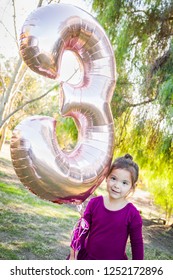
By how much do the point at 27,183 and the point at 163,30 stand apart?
2.91 m

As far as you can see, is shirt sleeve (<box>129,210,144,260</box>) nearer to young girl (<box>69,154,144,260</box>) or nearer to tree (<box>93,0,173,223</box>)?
young girl (<box>69,154,144,260</box>)

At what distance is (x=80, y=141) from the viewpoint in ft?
4.51

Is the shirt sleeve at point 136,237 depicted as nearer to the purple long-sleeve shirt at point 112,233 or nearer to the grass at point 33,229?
the purple long-sleeve shirt at point 112,233

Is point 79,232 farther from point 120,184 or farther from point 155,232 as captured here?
point 155,232

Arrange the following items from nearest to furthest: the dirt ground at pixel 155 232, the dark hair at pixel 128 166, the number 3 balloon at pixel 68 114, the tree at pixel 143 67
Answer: the number 3 balloon at pixel 68 114
the dark hair at pixel 128 166
the tree at pixel 143 67
the dirt ground at pixel 155 232

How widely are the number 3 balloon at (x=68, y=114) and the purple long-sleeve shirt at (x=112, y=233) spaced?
106 mm

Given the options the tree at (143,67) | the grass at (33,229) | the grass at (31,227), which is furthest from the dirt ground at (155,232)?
the tree at (143,67)

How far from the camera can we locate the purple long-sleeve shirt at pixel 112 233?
4.34 ft

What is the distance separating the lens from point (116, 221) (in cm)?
132

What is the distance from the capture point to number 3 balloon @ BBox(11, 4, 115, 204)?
1.23m

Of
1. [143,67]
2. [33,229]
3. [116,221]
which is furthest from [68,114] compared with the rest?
[33,229]

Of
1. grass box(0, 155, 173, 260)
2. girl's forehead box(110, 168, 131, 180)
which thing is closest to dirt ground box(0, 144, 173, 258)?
grass box(0, 155, 173, 260)
